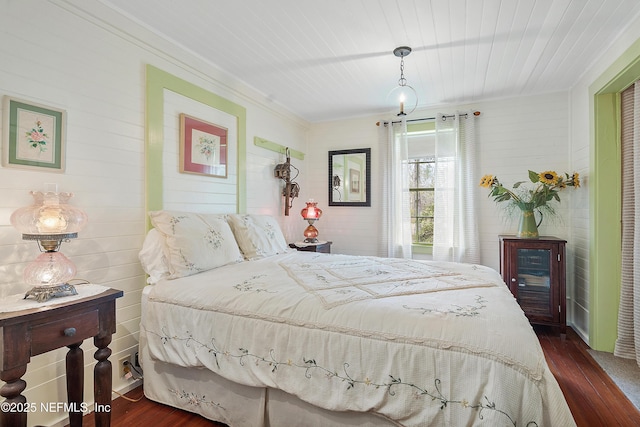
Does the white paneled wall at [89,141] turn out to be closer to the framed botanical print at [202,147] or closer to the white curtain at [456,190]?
the framed botanical print at [202,147]

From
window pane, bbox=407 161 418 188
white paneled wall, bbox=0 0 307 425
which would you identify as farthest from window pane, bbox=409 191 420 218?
white paneled wall, bbox=0 0 307 425

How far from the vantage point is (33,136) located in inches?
67.0

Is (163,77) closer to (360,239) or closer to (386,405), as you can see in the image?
(386,405)

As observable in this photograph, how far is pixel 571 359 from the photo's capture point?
261 cm

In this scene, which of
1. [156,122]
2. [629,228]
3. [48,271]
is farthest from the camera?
[629,228]

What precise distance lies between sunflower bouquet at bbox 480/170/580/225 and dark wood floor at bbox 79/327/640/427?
4.95ft

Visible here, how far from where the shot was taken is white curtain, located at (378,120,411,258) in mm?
4039

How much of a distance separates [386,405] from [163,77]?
2.60m

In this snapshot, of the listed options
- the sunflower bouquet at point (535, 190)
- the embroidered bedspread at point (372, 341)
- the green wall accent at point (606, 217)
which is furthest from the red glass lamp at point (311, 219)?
the green wall accent at point (606, 217)

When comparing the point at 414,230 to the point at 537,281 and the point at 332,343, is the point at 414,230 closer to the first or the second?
the point at 537,281

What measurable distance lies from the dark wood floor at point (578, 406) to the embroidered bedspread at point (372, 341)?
0.36 metres

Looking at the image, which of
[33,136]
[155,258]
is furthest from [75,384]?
[33,136]

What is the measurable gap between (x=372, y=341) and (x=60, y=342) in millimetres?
1377

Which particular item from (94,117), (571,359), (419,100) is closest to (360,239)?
(419,100)
